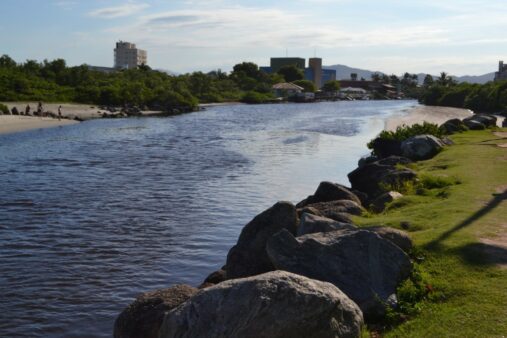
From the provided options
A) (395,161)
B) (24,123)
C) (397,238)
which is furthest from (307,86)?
(397,238)

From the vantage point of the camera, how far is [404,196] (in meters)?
14.3

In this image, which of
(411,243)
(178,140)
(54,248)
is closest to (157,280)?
(54,248)

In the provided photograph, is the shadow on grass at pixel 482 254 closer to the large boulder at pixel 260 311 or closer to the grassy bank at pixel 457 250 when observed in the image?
the grassy bank at pixel 457 250

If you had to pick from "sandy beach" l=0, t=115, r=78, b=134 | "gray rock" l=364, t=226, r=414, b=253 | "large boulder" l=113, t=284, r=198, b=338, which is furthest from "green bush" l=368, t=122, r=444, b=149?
"sandy beach" l=0, t=115, r=78, b=134

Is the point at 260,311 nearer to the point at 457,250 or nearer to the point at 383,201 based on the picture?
the point at 457,250

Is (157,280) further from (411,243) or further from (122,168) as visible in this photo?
(122,168)

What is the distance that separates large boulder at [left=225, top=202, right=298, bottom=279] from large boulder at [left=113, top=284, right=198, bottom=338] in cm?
212

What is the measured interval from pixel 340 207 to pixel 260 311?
23.5 ft

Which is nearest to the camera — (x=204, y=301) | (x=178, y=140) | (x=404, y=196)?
(x=204, y=301)

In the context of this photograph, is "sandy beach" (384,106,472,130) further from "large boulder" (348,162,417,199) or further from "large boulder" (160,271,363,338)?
"large boulder" (160,271,363,338)

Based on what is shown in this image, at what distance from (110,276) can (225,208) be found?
24.3 ft

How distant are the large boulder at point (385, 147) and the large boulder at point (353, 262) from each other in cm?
1855

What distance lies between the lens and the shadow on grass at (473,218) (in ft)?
31.6

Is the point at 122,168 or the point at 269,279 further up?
the point at 269,279
